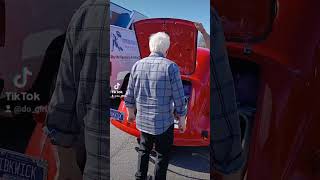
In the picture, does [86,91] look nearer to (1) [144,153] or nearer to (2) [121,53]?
(2) [121,53]

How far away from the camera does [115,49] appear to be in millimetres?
1614

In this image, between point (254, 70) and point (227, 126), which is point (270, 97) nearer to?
point (254, 70)

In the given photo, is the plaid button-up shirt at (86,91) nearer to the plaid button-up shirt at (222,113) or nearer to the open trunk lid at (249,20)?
the plaid button-up shirt at (222,113)

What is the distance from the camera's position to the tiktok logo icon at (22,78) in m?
1.74

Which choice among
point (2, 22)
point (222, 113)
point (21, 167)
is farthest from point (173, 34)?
point (21, 167)


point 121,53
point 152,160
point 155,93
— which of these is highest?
point 121,53

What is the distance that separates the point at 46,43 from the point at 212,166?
0.93 m

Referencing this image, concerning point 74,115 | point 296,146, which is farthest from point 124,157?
point 296,146

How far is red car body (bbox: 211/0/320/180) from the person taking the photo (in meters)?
1.86

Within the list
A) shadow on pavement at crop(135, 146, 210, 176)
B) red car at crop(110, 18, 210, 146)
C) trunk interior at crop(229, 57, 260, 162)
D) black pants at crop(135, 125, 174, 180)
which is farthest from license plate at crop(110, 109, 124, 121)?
trunk interior at crop(229, 57, 260, 162)

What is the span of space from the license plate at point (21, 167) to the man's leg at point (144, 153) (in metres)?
0.51

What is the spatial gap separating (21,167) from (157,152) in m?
0.68

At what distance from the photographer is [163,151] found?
160 centimetres

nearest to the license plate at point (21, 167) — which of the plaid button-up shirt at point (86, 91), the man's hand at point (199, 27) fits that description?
the plaid button-up shirt at point (86, 91)
